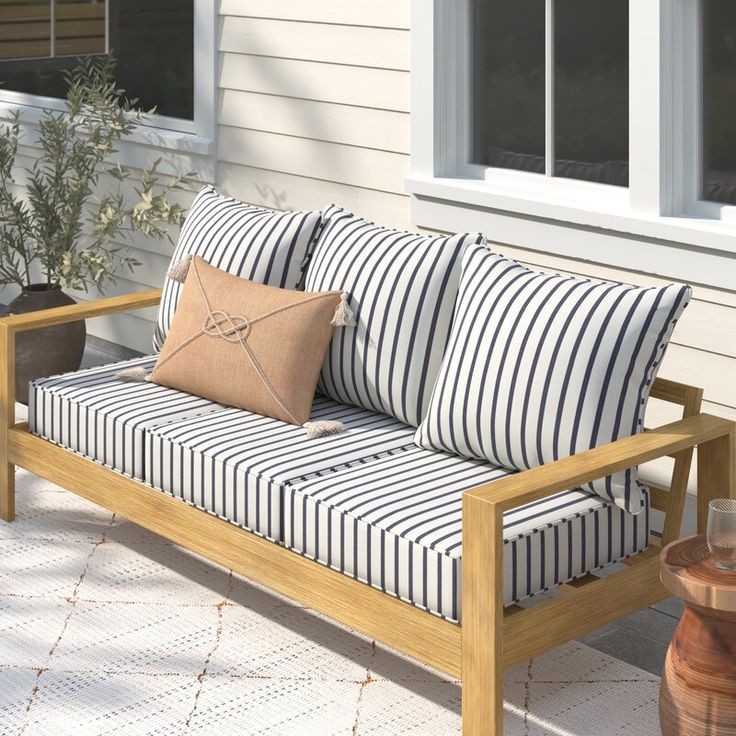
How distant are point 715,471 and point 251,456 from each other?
114cm

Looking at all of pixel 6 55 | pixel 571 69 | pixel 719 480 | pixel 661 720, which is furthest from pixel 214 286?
pixel 6 55

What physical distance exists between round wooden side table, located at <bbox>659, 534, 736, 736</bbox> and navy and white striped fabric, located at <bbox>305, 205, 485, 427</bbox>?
3.41 feet

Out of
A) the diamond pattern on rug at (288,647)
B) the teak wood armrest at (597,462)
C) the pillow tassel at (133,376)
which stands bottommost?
the diamond pattern on rug at (288,647)

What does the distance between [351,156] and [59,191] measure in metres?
1.32

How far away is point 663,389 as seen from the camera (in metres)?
3.38

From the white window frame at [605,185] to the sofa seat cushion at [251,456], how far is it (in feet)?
2.61

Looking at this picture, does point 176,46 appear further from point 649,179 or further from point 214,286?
point 649,179

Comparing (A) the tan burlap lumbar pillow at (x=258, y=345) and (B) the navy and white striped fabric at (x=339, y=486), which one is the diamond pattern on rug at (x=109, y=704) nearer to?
(B) the navy and white striped fabric at (x=339, y=486)

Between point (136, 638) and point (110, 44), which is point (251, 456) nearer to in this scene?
point (136, 638)

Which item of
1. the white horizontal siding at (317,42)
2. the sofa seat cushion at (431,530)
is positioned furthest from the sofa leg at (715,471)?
the white horizontal siding at (317,42)

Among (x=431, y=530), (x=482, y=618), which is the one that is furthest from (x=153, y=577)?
(x=482, y=618)

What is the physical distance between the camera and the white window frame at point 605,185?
3602 millimetres

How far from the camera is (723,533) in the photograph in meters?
2.71

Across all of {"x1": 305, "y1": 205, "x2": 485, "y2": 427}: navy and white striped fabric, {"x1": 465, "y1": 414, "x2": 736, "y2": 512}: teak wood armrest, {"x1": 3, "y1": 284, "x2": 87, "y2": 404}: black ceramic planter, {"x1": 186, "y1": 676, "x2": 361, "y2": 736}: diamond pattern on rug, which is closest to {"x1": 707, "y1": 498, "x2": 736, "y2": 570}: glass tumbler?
{"x1": 465, "y1": 414, "x2": 736, "y2": 512}: teak wood armrest
